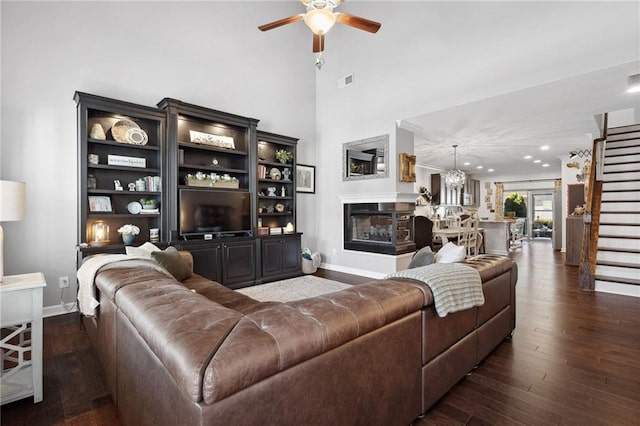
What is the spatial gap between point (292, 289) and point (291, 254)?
36.1 inches

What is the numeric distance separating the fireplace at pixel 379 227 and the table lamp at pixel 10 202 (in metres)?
4.57

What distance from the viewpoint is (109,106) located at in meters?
3.63

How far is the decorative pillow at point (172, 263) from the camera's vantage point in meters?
2.87

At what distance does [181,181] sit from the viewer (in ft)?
14.9

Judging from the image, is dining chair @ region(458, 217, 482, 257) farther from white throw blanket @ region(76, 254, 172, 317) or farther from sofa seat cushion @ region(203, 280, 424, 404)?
white throw blanket @ region(76, 254, 172, 317)

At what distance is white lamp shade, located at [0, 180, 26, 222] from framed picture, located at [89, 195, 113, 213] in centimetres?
200

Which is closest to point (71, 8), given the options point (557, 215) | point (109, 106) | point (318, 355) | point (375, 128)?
point (109, 106)

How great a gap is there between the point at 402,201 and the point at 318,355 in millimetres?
4481

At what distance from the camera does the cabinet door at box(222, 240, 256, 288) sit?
14.9ft

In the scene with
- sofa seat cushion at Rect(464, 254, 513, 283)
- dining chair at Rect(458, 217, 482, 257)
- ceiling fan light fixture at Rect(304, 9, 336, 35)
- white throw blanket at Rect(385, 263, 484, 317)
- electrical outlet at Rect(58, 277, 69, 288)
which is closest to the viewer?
white throw blanket at Rect(385, 263, 484, 317)

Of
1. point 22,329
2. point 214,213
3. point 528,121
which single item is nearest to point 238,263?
point 214,213

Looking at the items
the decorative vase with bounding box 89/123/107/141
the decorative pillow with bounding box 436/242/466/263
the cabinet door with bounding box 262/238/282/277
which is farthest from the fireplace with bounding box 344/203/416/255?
the decorative vase with bounding box 89/123/107/141

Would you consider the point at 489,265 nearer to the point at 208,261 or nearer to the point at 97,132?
the point at 208,261

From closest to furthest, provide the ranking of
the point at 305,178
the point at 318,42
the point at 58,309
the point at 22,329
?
the point at 22,329, the point at 318,42, the point at 58,309, the point at 305,178
